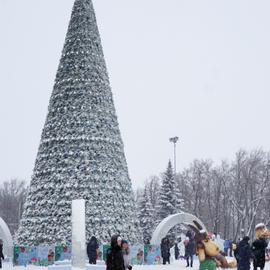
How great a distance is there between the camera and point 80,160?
2461 cm

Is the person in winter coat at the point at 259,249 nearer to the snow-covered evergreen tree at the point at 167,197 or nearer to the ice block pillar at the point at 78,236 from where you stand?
the ice block pillar at the point at 78,236

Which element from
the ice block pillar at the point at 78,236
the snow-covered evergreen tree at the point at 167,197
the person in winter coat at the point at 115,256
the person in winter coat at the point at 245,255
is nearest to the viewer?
the person in winter coat at the point at 115,256

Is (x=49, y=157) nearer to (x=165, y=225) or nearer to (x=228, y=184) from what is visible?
(x=165, y=225)

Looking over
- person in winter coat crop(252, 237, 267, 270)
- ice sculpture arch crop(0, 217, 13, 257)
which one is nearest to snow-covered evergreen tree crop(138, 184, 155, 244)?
ice sculpture arch crop(0, 217, 13, 257)

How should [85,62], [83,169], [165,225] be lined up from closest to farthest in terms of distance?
[83,169]
[85,62]
[165,225]

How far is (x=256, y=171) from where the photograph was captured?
5472 centimetres

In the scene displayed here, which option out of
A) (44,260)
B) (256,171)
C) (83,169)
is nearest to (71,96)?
(83,169)

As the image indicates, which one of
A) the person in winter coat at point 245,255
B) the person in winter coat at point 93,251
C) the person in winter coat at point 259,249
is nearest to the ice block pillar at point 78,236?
the person in winter coat at point 93,251

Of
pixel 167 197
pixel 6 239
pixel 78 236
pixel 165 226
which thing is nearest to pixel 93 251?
pixel 78 236

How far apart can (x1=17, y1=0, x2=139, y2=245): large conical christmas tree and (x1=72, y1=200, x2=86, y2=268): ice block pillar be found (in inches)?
250

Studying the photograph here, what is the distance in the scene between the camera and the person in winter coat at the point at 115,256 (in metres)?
10.4

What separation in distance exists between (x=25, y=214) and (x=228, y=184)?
40957mm

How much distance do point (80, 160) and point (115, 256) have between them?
14325 mm

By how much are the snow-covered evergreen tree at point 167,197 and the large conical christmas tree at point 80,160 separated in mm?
22428
